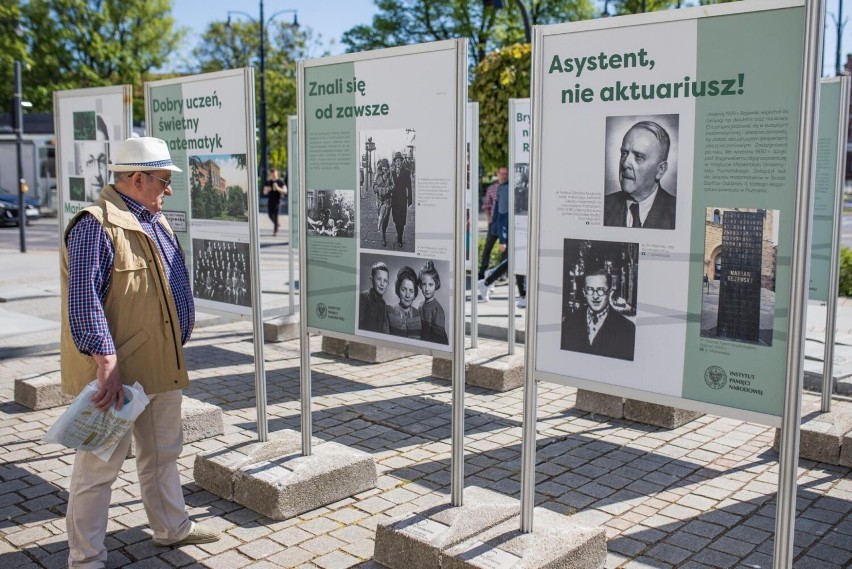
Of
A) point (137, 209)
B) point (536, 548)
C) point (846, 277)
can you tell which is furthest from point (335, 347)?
point (846, 277)

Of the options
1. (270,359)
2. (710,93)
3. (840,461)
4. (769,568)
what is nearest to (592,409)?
(840,461)

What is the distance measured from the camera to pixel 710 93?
3182mm

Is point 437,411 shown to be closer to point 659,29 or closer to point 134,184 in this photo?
point 134,184

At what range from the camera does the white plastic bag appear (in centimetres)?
375

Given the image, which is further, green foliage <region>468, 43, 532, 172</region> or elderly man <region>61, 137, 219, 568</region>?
green foliage <region>468, 43, 532, 172</region>

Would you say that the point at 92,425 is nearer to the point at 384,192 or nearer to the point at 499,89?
the point at 384,192

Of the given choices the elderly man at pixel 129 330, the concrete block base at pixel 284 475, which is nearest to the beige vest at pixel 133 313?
the elderly man at pixel 129 330

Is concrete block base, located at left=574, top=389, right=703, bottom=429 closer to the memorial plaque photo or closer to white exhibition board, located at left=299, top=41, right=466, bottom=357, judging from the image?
white exhibition board, located at left=299, top=41, right=466, bottom=357

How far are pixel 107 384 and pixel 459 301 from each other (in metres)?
1.59

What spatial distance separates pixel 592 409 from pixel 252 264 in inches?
119

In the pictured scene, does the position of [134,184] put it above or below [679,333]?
above

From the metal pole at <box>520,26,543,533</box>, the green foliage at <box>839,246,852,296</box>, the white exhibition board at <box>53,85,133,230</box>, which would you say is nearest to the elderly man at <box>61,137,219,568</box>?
the metal pole at <box>520,26,543,533</box>

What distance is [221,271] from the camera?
18.9ft

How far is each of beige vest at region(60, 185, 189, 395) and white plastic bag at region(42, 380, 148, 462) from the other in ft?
0.43
